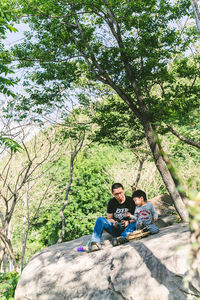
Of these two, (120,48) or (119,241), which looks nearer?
(119,241)

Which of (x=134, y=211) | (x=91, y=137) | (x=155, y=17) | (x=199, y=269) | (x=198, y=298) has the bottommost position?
(x=198, y=298)

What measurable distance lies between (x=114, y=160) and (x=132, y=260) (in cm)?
1368

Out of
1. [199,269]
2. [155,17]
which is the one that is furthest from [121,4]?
[199,269]

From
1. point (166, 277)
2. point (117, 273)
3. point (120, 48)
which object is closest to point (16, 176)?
point (120, 48)

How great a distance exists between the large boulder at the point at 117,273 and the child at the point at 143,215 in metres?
0.37

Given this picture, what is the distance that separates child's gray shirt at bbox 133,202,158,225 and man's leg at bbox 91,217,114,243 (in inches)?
22.3

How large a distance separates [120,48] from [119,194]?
3.83 m

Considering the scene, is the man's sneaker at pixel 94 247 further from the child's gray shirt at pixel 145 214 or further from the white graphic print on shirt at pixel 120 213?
the child's gray shirt at pixel 145 214

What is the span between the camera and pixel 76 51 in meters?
7.70

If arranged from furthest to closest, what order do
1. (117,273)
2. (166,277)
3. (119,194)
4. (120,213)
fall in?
(120,213) < (119,194) < (117,273) < (166,277)

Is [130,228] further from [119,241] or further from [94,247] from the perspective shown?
[94,247]

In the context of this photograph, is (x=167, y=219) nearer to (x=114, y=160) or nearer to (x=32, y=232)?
(x=114, y=160)

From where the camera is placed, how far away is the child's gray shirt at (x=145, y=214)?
473 cm

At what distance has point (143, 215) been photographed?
473 centimetres
